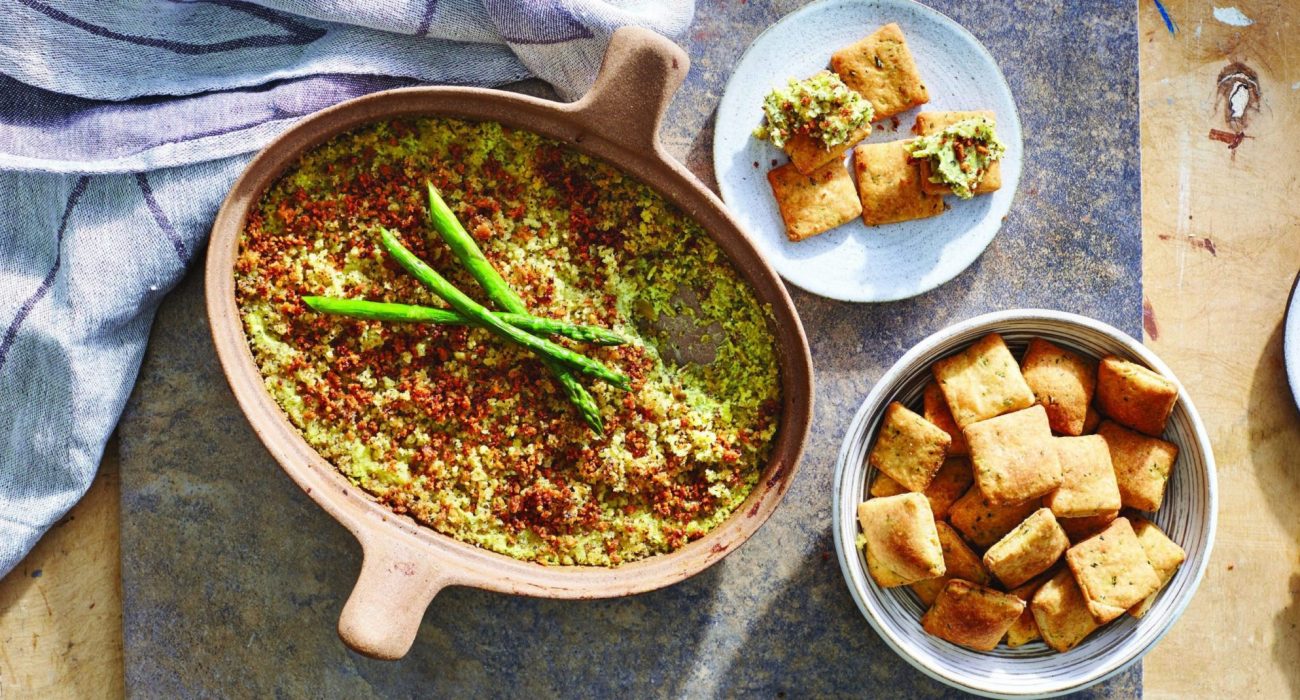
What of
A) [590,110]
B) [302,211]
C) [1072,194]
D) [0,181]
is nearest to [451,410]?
[302,211]

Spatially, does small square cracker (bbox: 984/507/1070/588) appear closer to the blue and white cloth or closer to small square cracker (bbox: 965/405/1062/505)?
small square cracker (bbox: 965/405/1062/505)

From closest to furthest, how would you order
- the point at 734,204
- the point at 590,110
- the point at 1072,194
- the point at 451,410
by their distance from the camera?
the point at 590,110
the point at 451,410
the point at 734,204
the point at 1072,194

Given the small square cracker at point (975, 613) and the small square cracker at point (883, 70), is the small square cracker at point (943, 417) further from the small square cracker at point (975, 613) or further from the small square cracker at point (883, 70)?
the small square cracker at point (883, 70)

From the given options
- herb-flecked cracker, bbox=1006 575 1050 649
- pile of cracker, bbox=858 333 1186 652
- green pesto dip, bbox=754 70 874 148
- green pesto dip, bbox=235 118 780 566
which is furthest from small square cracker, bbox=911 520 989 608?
green pesto dip, bbox=754 70 874 148

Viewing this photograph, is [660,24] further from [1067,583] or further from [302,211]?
[1067,583]

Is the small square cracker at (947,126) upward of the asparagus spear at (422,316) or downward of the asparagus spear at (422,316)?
upward

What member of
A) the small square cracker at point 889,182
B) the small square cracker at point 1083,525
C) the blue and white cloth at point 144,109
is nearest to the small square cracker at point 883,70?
the small square cracker at point 889,182
